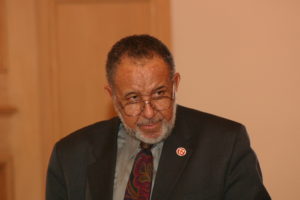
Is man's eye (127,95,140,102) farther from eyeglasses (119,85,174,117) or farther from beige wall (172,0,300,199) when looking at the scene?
beige wall (172,0,300,199)

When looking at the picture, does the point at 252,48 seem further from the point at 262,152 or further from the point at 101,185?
the point at 101,185

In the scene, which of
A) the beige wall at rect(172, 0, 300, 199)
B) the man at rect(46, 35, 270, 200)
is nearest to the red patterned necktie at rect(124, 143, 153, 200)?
the man at rect(46, 35, 270, 200)

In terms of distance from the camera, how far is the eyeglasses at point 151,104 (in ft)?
5.58

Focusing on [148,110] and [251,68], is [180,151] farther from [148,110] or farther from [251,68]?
[251,68]

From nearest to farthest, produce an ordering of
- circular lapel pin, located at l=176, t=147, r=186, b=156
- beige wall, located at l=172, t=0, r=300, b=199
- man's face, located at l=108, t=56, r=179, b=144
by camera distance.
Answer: man's face, located at l=108, t=56, r=179, b=144, circular lapel pin, located at l=176, t=147, r=186, b=156, beige wall, located at l=172, t=0, r=300, b=199

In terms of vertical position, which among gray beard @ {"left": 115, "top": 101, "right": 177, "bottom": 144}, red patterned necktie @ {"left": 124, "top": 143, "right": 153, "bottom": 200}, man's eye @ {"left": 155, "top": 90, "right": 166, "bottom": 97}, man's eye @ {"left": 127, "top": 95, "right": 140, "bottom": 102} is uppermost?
man's eye @ {"left": 155, "top": 90, "right": 166, "bottom": 97}

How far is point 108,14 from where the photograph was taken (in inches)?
97.0

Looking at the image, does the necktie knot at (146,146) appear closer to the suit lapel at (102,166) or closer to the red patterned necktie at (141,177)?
the red patterned necktie at (141,177)

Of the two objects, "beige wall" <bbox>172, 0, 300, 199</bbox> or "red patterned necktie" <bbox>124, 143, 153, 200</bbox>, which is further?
"beige wall" <bbox>172, 0, 300, 199</bbox>

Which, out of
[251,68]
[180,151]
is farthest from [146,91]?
[251,68]

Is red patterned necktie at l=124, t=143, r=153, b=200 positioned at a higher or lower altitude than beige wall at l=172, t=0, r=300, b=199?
lower

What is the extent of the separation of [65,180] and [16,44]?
3.06 feet

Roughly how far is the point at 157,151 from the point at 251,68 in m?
0.90

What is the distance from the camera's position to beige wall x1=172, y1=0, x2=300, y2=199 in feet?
7.92
